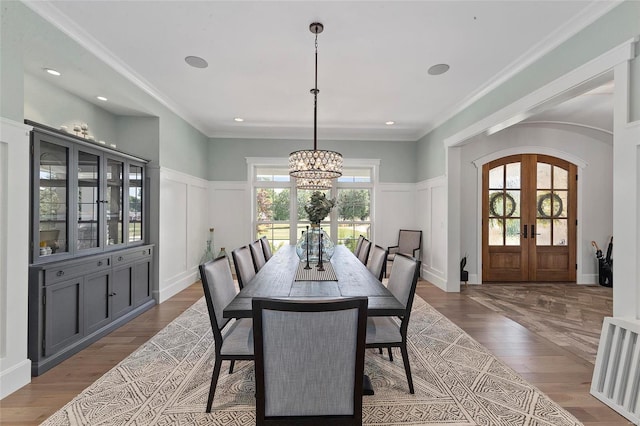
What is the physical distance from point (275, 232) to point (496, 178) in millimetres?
4250

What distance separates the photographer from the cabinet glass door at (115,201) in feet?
10.2

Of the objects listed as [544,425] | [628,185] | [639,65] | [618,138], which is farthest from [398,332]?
[639,65]

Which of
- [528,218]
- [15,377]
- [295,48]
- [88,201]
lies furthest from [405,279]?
[528,218]

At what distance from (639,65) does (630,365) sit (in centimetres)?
193

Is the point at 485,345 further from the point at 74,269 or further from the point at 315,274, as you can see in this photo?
the point at 74,269

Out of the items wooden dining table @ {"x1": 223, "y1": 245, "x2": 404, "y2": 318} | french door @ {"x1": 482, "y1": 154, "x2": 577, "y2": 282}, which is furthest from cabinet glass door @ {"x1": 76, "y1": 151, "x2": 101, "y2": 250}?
french door @ {"x1": 482, "y1": 154, "x2": 577, "y2": 282}

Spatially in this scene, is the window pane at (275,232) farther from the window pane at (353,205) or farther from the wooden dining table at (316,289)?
the wooden dining table at (316,289)

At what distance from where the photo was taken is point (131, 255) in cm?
333

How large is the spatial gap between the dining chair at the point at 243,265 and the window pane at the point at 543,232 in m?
5.10

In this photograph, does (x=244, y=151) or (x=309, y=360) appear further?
(x=244, y=151)

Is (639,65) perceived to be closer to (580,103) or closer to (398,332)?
(398,332)

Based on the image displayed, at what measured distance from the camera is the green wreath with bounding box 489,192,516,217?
202 inches

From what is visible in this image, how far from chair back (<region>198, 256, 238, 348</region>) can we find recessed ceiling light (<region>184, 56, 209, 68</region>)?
2.12m

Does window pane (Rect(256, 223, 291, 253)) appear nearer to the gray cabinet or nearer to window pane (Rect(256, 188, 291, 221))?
window pane (Rect(256, 188, 291, 221))
